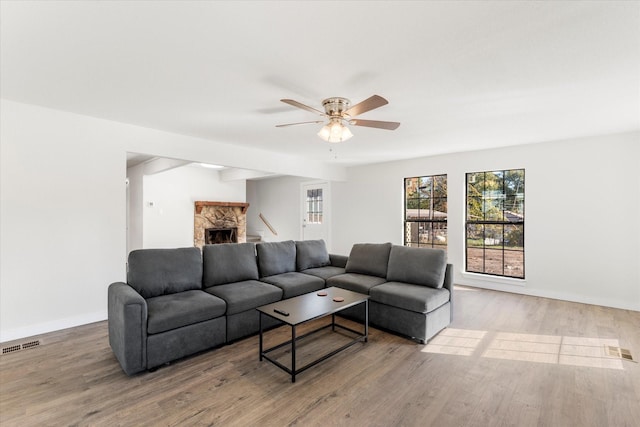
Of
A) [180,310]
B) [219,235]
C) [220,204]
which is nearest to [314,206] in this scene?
[220,204]

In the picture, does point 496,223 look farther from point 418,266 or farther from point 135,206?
point 135,206

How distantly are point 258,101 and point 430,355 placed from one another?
295cm

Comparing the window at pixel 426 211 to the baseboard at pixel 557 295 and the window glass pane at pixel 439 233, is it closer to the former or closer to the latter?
the window glass pane at pixel 439 233

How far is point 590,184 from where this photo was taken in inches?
168

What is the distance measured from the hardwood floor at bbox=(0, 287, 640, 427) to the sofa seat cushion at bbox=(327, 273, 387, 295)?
531mm

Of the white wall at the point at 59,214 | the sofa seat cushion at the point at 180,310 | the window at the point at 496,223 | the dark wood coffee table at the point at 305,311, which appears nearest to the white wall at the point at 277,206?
the window at the point at 496,223

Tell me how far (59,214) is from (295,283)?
2742mm

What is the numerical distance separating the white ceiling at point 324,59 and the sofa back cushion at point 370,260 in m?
1.70

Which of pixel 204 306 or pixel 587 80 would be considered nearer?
pixel 587 80

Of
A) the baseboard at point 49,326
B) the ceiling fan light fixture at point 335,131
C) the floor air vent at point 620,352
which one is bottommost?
the floor air vent at point 620,352

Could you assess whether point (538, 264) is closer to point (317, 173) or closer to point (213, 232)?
point (317, 173)

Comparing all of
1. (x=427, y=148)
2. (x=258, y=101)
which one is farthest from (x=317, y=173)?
(x=258, y=101)

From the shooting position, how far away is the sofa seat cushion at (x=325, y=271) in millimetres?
4075

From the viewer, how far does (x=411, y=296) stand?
306 cm
